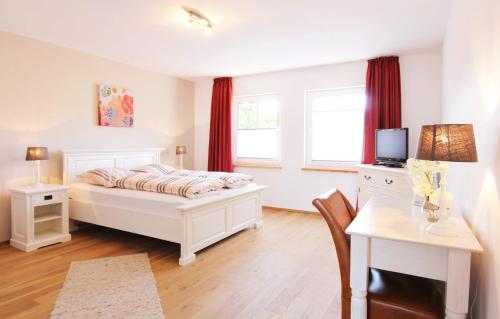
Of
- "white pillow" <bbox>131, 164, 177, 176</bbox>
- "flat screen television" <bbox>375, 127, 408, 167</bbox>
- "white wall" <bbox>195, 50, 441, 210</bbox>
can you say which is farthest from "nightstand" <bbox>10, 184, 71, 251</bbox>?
"flat screen television" <bbox>375, 127, 408, 167</bbox>

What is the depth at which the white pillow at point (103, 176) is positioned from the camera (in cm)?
358

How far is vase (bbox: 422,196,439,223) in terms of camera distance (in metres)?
1.47

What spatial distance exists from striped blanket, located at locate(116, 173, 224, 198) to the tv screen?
2.16 m

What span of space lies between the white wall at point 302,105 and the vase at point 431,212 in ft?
9.55

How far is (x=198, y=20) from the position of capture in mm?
2893

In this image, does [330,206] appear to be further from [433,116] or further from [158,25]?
[433,116]

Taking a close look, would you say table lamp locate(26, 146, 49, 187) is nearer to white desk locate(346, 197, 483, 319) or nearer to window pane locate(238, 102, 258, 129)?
window pane locate(238, 102, 258, 129)

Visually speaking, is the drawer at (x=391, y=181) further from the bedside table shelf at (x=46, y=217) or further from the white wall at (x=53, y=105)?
the bedside table shelf at (x=46, y=217)

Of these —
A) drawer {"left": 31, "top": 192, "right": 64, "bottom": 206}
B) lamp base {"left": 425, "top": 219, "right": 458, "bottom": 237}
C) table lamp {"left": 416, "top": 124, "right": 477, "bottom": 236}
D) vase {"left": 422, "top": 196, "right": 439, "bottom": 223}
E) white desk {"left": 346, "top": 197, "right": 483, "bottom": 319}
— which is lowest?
drawer {"left": 31, "top": 192, "right": 64, "bottom": 206}

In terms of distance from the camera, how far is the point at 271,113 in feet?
17.3

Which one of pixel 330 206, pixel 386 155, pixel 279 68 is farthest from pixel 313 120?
pixel 330 206

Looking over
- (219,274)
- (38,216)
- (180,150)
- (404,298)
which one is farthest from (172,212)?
(180,150)

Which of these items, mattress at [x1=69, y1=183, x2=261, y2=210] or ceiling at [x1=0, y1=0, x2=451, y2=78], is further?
mattress at [x1=69, y1=183, x2=261, y2=210]

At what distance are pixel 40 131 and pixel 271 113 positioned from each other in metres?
Answer: 3.38
